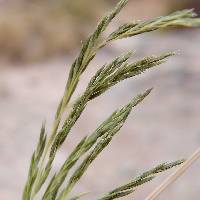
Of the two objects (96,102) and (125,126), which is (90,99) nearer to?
(125,126)

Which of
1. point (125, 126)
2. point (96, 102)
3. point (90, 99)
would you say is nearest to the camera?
point (90, 99)

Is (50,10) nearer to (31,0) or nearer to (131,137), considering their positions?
(31,0)

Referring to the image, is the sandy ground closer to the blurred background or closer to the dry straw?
the blurred background

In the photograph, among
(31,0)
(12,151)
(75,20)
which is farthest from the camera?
(31,0)

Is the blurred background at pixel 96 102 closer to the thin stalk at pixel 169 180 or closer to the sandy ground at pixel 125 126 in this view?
the sandy ground at pixel 125 126

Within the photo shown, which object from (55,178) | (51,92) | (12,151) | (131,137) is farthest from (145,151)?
(55,178)

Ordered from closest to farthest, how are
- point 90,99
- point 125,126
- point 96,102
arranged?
point 90,99, point 125,126, point 96,102

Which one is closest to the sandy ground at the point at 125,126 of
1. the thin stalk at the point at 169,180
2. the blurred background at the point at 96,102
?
the blurred background at the point at 96,102

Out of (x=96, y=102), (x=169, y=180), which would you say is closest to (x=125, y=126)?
(x=96, y=102)
